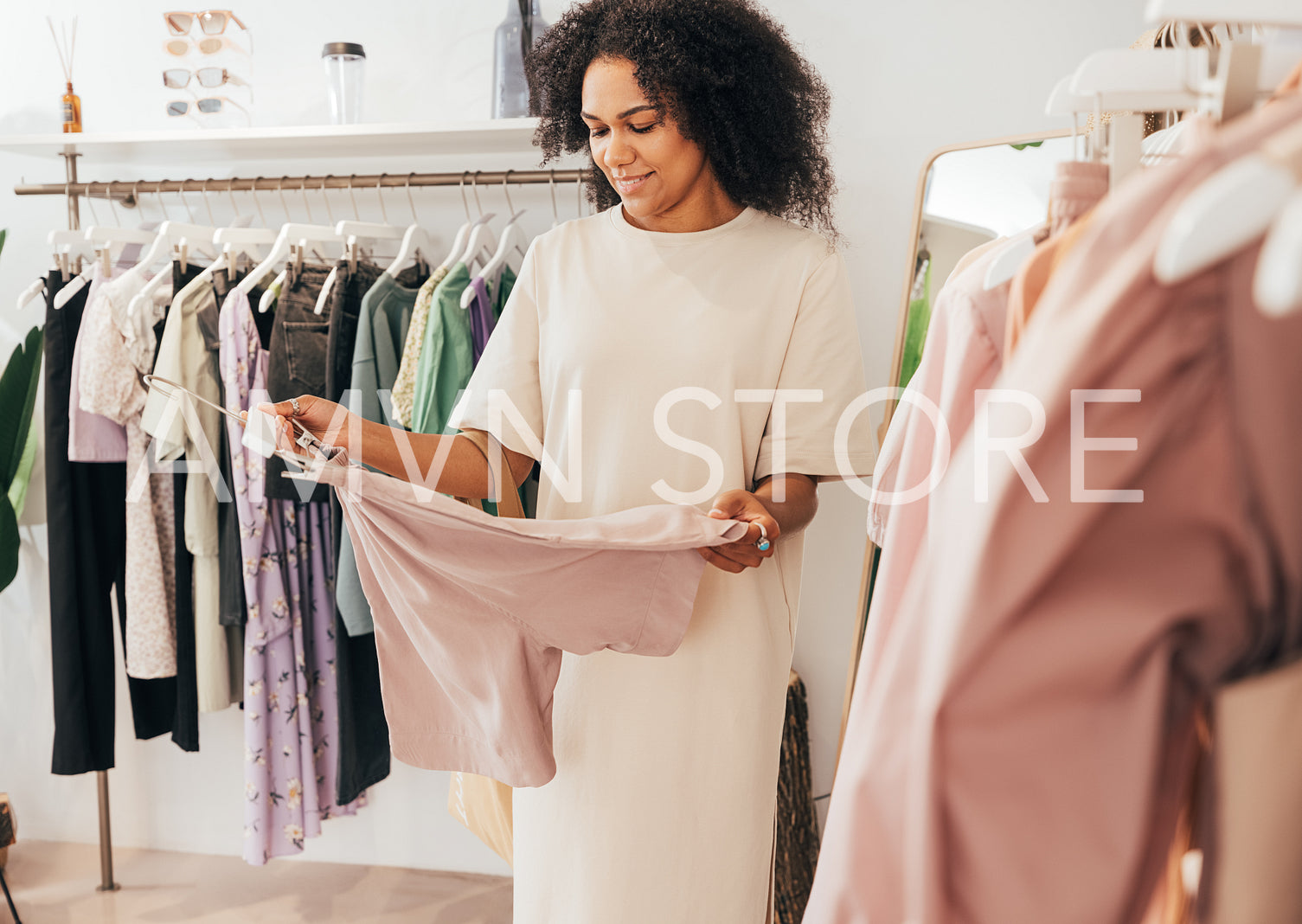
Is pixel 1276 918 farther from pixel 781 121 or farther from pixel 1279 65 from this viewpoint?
pixel 781 121

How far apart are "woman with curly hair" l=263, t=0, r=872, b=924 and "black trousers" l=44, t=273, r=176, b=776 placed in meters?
1.13

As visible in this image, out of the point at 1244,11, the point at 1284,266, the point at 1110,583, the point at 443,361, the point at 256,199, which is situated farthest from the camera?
the point at 256,199

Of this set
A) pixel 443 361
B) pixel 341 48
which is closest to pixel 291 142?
pixel 341 48

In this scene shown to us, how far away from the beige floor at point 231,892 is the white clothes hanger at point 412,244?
5.14ft

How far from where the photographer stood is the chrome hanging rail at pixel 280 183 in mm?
2199

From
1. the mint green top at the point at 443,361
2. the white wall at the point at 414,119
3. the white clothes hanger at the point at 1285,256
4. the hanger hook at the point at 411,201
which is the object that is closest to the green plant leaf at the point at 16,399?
the white wall at the point at 414,119

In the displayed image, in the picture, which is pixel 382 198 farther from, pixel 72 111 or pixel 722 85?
pixel 722 85

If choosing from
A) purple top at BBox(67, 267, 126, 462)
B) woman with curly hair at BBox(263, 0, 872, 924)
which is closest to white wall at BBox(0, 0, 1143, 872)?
purple top at BBox(67, 267, 126, 462)

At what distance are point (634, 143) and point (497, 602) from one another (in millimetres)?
667

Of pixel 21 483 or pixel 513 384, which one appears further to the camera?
pixel 21 483

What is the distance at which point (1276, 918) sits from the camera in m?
0.57

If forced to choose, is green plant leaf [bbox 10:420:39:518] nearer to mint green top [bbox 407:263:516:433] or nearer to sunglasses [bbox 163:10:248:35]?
sunglasses [bbox 163:10:248:35]

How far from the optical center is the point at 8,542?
238 cm

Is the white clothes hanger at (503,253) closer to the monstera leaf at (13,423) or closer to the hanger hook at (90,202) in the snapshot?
the hanger hook at (90,202)
